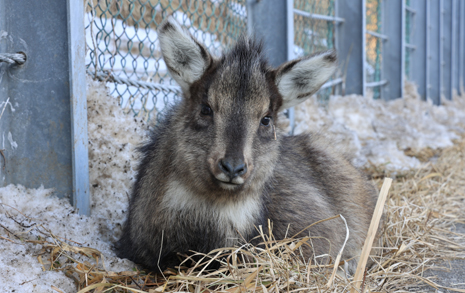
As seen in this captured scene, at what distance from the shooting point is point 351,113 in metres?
7.86

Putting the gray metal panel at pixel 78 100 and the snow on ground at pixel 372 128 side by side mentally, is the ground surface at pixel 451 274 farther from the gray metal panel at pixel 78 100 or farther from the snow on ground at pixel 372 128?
the gray metal panel at pixel 78 100

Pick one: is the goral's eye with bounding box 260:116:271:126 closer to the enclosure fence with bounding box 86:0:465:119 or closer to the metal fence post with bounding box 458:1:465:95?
the enclosure fence with bounding box 86:0:465:119

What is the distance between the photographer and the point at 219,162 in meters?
2.57

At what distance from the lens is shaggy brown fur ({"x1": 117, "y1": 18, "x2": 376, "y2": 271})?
8.98 ft

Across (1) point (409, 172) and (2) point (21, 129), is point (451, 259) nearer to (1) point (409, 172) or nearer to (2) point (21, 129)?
(1) point (409, 172)

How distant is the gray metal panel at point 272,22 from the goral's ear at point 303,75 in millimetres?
2501

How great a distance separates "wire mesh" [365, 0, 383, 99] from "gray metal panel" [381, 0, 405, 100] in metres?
0.17

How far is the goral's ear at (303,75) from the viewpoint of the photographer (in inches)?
117

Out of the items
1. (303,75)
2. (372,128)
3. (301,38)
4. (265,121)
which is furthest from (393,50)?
(265,121)

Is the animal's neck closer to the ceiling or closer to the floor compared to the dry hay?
closer to the ceiling

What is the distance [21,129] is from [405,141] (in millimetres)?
6301

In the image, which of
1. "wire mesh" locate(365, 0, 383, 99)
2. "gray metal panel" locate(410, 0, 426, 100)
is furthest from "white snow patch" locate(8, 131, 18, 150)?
"gray metal panel" locate(410, 0, 426, 100)

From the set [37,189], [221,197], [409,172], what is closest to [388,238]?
[221,197]

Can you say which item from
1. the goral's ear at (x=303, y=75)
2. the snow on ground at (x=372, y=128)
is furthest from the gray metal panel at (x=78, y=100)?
the snow on ground at (x=372, y=128)
